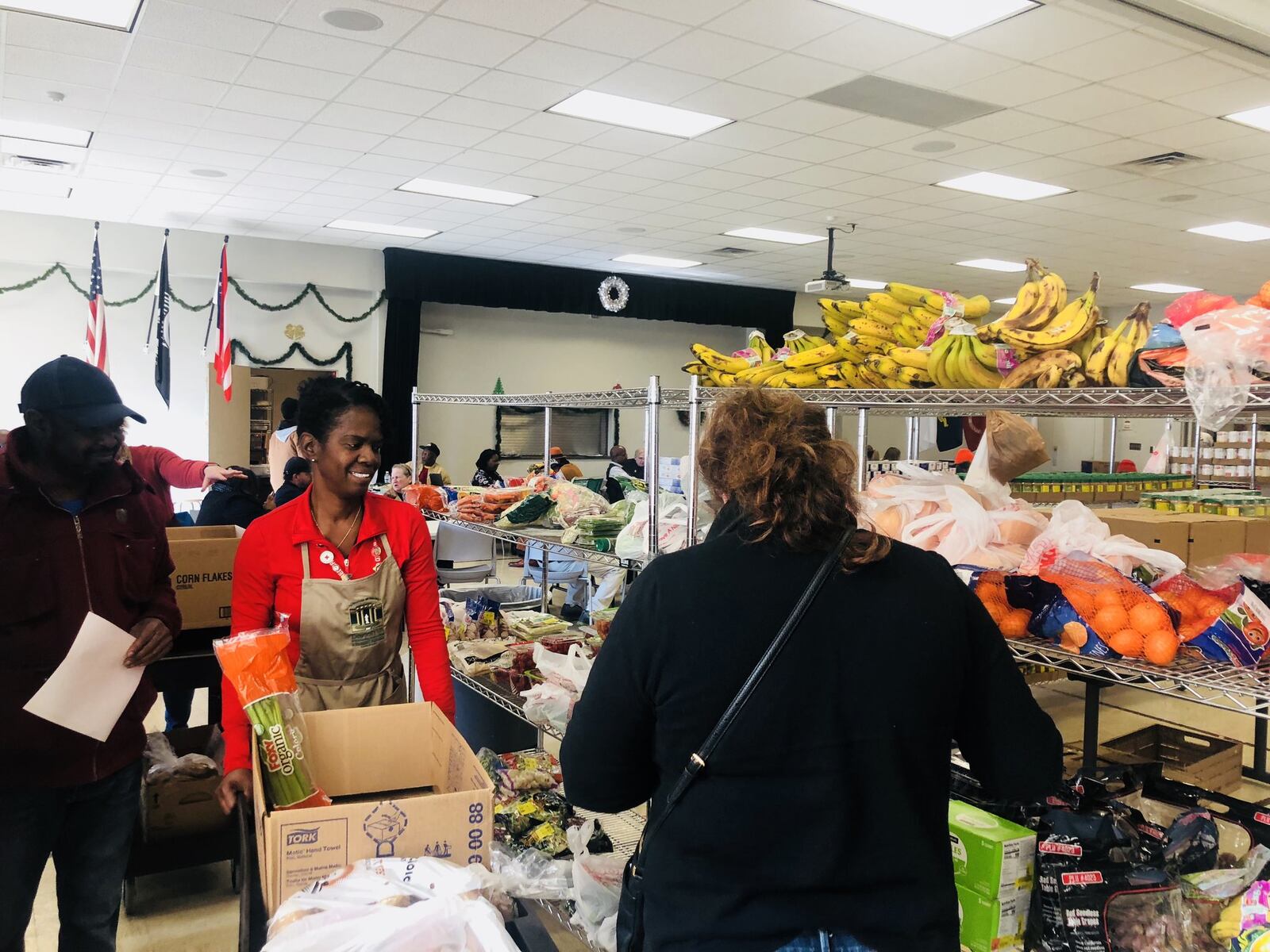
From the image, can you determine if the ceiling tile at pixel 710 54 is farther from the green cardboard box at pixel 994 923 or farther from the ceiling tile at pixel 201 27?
the green cardboard box at pixel 994 923

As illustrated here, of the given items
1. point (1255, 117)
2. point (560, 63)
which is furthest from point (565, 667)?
point (1255, 117)

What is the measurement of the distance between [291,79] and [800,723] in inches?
207

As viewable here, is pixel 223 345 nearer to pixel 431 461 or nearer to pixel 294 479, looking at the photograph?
pixel 431 461

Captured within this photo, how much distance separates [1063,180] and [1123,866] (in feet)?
21.7

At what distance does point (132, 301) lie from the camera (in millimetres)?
9906

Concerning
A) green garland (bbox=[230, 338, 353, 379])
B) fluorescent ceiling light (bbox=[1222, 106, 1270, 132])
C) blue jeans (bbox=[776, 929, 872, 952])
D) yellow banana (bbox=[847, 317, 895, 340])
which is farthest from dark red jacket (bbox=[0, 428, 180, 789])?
green garland (bbox=[230, 338, 353, 379])

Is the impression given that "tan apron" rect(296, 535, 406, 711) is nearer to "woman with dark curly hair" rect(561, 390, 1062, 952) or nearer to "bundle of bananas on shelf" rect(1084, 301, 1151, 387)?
"woman with dark curly hair" rect(561, 390, 1062, 952)

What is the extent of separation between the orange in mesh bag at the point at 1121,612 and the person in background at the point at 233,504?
3713 mm

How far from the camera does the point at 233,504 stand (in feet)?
15.0

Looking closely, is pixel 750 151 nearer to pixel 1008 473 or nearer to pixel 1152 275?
pixel 1008 473

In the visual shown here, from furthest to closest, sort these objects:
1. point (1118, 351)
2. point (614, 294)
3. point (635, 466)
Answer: point (614, 294) < point (635, 466) < point (1118, 351)

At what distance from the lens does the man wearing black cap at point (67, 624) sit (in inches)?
79.9

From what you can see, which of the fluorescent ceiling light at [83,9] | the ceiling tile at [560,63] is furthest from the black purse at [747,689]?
the fluorescent ceiling light at [83,9]

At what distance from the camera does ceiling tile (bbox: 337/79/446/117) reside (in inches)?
216
